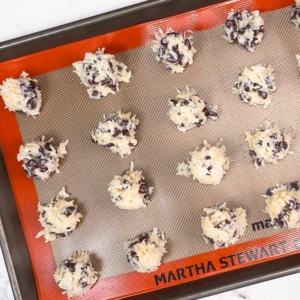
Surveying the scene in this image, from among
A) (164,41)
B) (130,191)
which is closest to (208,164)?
(130,191)

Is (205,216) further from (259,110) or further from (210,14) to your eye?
(210,14)

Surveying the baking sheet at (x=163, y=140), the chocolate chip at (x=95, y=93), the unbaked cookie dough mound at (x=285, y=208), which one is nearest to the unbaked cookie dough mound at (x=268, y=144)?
the baking sheet at (x=163, y=140)

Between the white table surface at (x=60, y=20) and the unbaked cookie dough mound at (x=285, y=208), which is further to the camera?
the white table surface at (x=60, y=20)

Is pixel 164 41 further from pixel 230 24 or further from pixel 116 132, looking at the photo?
pixel 116 132

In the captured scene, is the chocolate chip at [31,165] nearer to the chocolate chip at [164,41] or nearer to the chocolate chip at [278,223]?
the chocolate chip at [164,41]

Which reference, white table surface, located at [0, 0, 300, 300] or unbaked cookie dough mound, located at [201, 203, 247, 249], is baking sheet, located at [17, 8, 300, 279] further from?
white table surface, located at [0, 0, 300, 300]

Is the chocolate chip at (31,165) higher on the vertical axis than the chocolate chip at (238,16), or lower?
lower

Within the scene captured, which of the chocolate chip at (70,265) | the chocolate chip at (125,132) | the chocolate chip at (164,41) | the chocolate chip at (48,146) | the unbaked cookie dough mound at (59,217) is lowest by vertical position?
the chocolate chip at (70,265)
